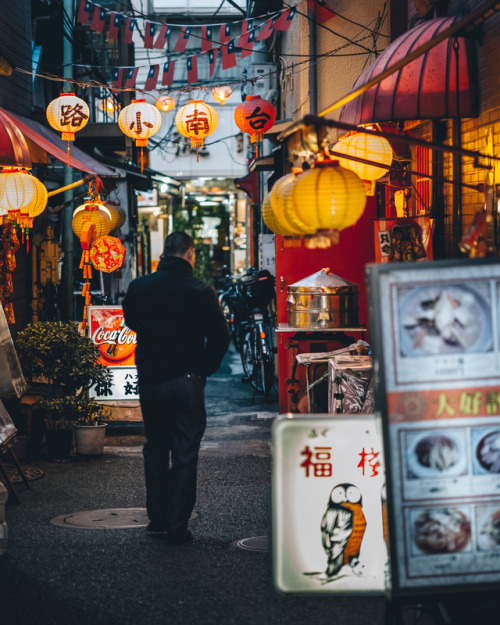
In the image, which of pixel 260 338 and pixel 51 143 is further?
pixel 260 338

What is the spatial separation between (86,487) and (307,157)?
17.4ft

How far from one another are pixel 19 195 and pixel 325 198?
565cm

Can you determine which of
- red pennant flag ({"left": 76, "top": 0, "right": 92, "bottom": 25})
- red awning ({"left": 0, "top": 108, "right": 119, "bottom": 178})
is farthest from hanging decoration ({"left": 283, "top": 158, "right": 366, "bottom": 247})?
red pennant flag ({"left": 76, "top": 0, "right": 92, "bottom": 25})

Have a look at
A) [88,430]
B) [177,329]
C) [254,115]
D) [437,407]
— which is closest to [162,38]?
[254,115]

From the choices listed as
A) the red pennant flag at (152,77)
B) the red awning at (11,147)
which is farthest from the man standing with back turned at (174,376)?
the red pennant flag at (152,77)

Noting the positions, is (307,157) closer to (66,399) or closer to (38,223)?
(66,399)

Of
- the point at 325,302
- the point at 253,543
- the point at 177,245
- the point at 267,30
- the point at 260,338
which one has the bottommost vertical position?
the point at 253,543

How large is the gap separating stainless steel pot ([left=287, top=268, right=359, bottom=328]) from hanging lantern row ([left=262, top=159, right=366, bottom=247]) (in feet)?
14.8

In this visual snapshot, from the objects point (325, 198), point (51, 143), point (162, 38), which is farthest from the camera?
point (51, 143)

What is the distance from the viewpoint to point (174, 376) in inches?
281

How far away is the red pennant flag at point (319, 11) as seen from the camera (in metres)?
14.0

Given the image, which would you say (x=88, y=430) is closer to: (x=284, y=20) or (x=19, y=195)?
(x=19, y=195)

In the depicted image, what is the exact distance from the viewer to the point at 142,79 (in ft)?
122

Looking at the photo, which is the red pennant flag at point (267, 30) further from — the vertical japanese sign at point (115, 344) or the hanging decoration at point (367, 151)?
the vertical japanese sign at point (115, 344)
